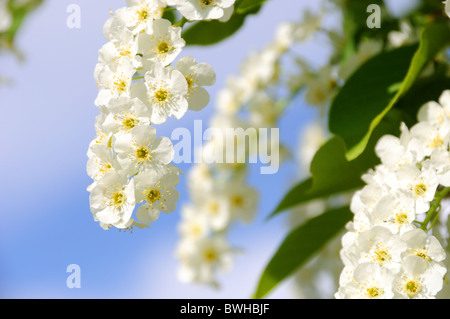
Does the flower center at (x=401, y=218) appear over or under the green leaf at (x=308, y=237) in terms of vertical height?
under

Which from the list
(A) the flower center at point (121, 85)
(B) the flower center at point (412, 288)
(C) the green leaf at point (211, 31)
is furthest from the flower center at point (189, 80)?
(B) the flower center at point (412, 288)

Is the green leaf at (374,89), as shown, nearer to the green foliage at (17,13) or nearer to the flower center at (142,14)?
the flower center at (142,14)

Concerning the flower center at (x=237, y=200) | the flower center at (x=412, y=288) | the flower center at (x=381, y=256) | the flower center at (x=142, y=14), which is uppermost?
the flower center at (x=237, y=200)

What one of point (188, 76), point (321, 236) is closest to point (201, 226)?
point (321, 236)

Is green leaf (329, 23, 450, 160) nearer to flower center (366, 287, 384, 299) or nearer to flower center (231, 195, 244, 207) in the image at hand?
flower center (366, 287, 384, 299)

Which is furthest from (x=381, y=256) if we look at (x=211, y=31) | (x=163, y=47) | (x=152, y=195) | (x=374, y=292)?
(x=211, y=31)

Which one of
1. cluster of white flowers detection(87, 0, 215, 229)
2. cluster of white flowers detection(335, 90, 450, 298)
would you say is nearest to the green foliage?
cluster of white flowers detection(87, 0, 215, 229)

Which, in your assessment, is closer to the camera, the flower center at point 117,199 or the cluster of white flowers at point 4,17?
the flower center at point 117,199
